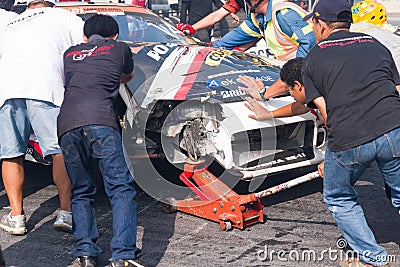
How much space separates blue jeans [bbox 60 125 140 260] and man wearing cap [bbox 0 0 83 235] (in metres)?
0.69

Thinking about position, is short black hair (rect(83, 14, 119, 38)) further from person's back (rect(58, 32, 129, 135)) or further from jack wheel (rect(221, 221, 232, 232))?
jack wheel (rect(221, 221, 232, 232))

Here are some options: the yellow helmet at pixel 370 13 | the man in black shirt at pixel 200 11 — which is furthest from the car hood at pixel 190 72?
the man in black shirt at pixel 200 11

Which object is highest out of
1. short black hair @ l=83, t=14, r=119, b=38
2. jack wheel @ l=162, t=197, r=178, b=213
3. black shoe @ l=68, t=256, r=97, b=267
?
short black hair @ l=83, t=14, r=119, b=38

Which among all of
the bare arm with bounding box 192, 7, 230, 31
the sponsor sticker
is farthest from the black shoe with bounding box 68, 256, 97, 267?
the bare arm with bounding box 192, 7, 230, 31

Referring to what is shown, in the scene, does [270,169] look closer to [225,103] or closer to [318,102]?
[225,103]

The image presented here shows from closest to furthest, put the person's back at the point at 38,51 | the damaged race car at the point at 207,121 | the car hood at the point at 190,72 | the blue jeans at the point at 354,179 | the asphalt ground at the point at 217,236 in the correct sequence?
1. the blue jeans at the point at 354,179
2. the asphalt ground at the point at 217,236
3. the person's back at the point at 38,51
4. the damaged race car at the point at 207,121
5. the car hood at the point at 190,72

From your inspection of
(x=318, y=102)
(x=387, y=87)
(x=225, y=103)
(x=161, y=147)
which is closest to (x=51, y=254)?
(x=161, y=147)

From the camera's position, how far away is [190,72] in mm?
5594

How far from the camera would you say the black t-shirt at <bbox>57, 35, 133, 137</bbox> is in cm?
447

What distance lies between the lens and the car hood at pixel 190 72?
211 inches

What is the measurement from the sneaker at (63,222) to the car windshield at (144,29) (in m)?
2.06

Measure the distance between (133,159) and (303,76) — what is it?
6.37 ft

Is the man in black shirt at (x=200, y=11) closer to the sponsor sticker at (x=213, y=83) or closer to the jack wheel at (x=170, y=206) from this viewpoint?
the sponsor sticker at (x=213, y=83)

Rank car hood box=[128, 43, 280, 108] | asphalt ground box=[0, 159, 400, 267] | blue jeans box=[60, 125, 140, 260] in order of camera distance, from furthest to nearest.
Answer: car hood box=[128, 43, 280, 108] → asphalt ground box=[0, 159, 400, 267] → blue jeans box=[60, 125, 140, 260]
